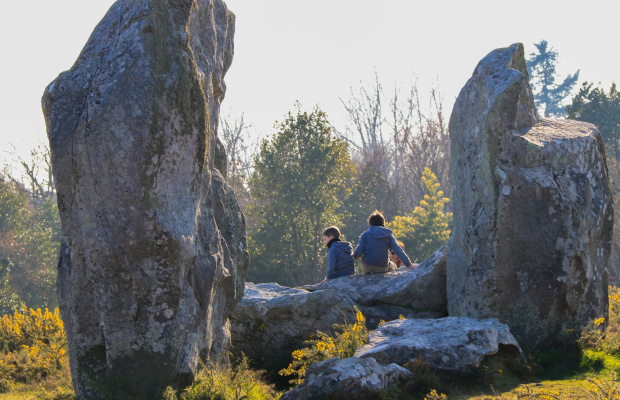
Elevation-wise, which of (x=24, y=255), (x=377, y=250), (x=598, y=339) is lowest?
(x=598, y=339)

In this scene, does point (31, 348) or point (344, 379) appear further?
point (31, 348)

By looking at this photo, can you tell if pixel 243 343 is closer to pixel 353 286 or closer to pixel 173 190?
pixel 353 286

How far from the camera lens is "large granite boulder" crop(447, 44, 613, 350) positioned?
7.09m

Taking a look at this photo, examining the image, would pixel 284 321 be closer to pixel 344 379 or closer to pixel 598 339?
pixel 344 379

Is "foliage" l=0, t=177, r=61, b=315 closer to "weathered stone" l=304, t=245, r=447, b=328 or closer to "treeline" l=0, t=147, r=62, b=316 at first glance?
"treeline" l=0, t=147, r=62, b=316

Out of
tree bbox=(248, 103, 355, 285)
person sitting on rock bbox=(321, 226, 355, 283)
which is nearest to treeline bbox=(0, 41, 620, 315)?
tree bbox=(248, 103, 355, 285)

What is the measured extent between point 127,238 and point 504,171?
470cm

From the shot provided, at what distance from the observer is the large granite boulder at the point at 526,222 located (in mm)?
7086

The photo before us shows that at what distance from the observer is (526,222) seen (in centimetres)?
717

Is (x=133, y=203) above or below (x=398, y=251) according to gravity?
above

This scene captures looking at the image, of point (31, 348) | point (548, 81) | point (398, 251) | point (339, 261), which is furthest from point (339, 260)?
point (548, 81)

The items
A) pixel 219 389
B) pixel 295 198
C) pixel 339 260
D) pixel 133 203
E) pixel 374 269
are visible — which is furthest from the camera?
pixel 295 198

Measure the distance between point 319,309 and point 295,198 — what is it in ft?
32.2

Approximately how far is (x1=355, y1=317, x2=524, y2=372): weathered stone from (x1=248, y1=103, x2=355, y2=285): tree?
1122 cm
